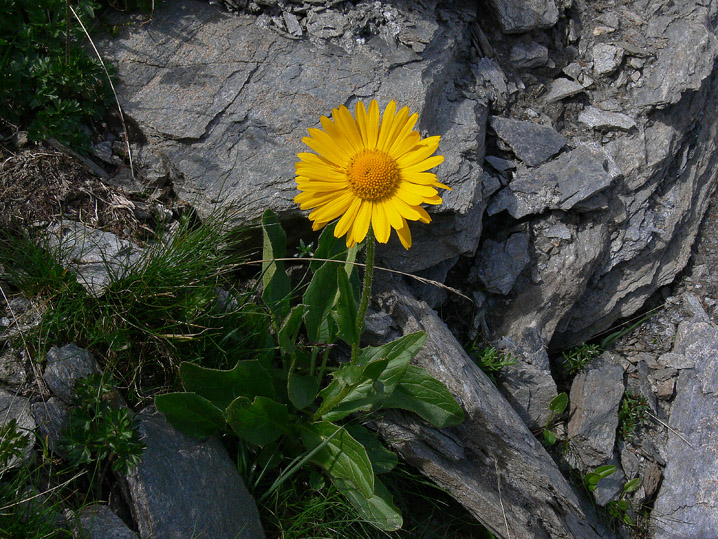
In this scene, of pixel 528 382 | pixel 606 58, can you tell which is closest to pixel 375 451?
pixel 528 382

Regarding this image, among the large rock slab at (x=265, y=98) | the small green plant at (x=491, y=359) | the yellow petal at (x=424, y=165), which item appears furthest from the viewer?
the small green plant at (x=491, y=359)

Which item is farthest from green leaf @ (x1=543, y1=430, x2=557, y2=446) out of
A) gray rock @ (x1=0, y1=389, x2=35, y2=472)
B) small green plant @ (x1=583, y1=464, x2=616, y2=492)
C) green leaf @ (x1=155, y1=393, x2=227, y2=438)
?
gray rock @ (x1=0, y1=389, x2=35, y2=472)

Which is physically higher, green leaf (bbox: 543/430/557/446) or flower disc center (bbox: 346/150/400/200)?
flower disc center (bbox: 346/150/400/200)

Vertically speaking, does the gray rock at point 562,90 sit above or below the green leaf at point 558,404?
above

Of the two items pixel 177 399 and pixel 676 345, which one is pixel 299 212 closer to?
pixel 177 399

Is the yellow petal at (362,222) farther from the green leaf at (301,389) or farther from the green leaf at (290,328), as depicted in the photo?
the green leaf at (301,389)

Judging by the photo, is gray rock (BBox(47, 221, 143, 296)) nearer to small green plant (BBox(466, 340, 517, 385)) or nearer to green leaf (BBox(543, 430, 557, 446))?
small green plant (BBox(466, 340, 517, 385))

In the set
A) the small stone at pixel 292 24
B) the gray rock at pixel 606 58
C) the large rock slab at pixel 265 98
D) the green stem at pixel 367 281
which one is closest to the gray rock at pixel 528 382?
the large rock slab at pixel 265 98

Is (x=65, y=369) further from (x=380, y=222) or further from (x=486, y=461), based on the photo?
(x=486, y=461)
